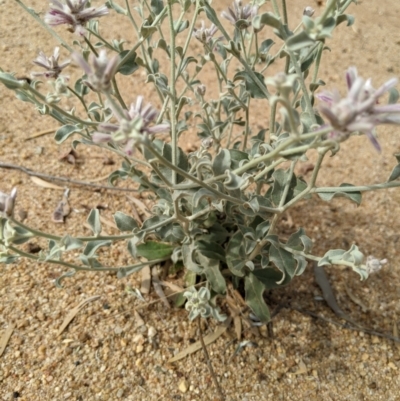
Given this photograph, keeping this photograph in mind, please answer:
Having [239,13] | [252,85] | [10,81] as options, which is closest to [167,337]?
[252,85]

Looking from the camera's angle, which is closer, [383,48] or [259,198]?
[259,198]

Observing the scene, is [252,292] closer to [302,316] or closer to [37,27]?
[302,316]

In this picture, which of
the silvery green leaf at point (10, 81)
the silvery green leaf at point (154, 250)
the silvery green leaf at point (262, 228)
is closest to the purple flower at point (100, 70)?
the silvery green leaf at point (10, 81)

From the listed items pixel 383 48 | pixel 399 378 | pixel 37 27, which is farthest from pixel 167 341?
pixel 383 48

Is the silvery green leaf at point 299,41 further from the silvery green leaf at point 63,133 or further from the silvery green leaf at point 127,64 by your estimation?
the silvery green leaf at point 63,133

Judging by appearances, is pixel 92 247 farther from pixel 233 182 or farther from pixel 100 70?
pixel 100 70

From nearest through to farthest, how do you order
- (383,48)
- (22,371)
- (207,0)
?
(207,0) → (22,371) → (383,48)

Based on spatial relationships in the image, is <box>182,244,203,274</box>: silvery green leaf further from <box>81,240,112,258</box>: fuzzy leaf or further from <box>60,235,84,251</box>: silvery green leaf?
<box>60,235,84,251</box>: silvery green leaf

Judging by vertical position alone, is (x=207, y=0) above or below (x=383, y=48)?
above
